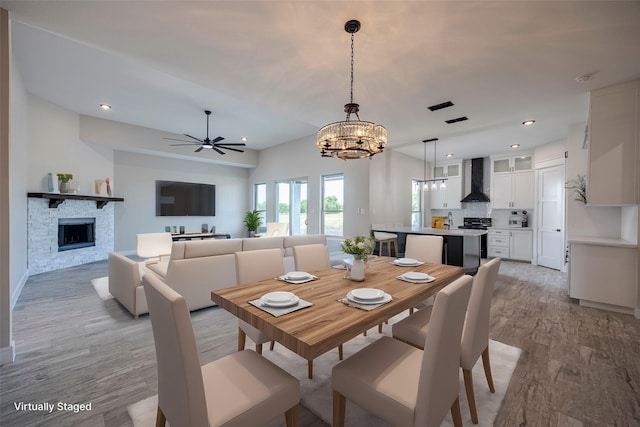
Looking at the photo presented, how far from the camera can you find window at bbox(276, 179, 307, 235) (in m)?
7.43

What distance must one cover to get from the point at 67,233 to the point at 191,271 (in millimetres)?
4571

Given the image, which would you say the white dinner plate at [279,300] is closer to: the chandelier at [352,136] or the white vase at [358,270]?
the white vase at [358,270]

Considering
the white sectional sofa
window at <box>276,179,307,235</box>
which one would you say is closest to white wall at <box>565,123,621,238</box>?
the white sectional sofa

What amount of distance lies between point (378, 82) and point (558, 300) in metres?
3.87

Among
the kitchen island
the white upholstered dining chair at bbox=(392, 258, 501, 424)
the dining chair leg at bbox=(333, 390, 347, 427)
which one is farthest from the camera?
the kitchen island

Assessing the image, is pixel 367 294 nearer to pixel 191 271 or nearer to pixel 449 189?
pixel 191 271

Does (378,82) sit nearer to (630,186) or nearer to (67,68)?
(630,186)

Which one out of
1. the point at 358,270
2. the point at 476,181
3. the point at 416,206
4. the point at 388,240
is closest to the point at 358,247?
the point at 358,270

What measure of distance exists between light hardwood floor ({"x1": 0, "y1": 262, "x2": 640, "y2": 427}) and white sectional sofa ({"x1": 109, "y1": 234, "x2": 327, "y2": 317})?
0.66 feet

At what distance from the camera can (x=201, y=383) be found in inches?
38.4

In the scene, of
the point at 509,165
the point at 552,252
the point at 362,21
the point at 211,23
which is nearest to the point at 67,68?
the point at 211,23

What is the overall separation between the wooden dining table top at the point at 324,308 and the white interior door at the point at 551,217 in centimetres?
488

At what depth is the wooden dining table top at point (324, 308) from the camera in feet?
3.75

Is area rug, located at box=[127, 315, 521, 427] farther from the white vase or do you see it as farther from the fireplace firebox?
the fireplace firebox
